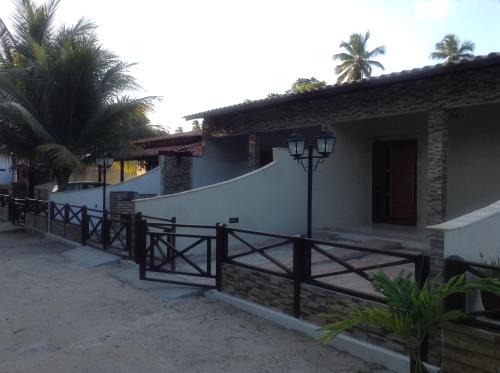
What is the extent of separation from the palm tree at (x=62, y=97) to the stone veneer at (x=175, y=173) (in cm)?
286

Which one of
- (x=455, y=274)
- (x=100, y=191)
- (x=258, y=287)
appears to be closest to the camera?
(x=455, y=274)

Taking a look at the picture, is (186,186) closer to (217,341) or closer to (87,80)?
(87,80)

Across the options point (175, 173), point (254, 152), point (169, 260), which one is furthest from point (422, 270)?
point (175, 173)

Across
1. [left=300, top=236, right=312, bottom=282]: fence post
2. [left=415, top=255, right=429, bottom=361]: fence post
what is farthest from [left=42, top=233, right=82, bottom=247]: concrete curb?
[left=415, top=255, right=429, bottom=361]: fence post

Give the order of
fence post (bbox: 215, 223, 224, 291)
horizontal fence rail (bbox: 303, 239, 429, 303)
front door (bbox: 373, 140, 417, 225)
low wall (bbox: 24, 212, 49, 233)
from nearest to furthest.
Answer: horizontal fence rail (bbox: 303, 239, 429, 303), fence post (bbox: 215, 223, 224, 291), front door (bbox: 373, 140, 417, 225), low wall (bbox: 24, 212, 49, 233)

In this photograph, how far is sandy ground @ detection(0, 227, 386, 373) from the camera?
4.32m

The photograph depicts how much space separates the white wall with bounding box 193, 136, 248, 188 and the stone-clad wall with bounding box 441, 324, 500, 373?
10563 mm

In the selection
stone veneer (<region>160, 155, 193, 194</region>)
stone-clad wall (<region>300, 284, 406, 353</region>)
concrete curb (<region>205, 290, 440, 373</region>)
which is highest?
stone veneer (<region>160, 155, 193, 194</region>)

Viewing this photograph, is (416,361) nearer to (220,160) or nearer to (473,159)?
(473,159)

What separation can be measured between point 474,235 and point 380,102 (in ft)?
17.6

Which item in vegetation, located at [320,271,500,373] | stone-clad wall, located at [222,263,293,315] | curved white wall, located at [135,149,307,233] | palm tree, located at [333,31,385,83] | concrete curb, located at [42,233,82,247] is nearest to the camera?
vegetation, located at [320,271,500,373]

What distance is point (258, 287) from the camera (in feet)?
19.5

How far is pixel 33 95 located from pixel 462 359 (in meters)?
15.1

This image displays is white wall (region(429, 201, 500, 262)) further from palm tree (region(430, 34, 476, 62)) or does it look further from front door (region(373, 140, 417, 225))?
palm tree (region(430, 34, 476, 62))
